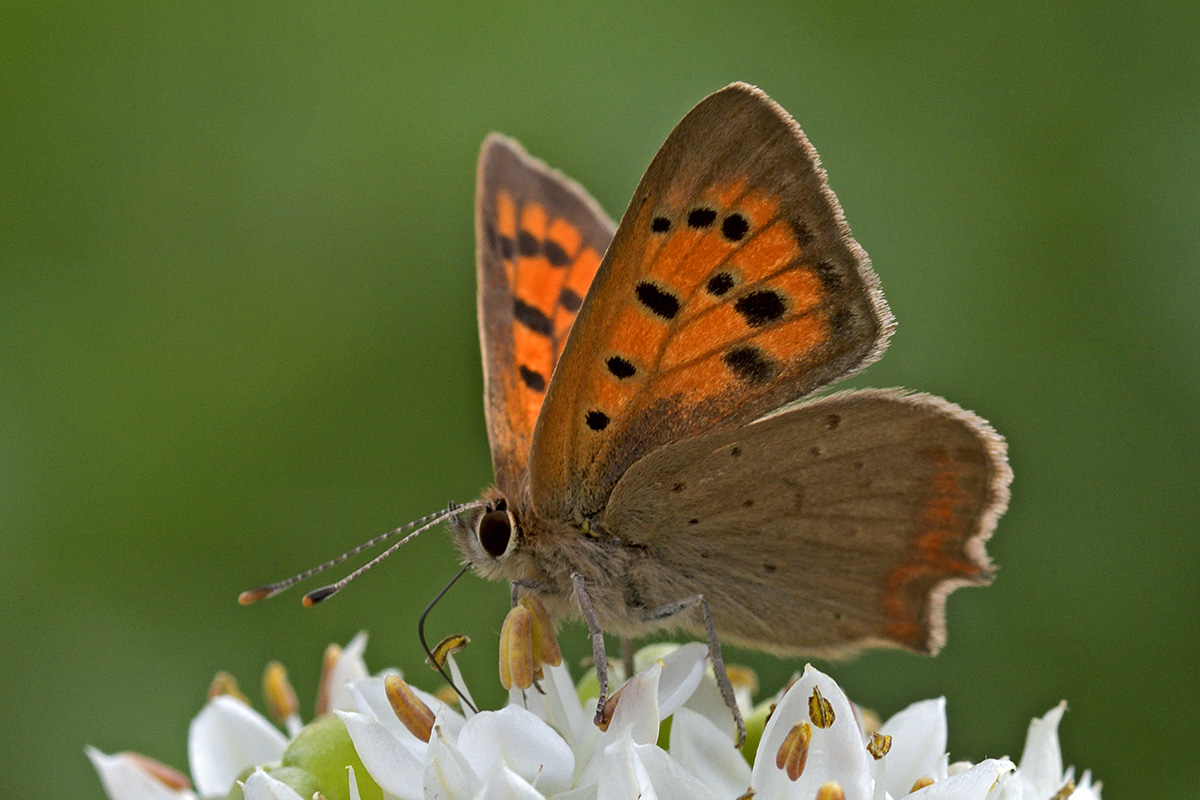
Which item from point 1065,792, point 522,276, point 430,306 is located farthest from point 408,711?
point 430,306

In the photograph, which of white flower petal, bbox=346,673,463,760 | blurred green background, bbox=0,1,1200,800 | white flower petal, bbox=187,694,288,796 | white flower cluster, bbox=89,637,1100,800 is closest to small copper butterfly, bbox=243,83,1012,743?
white flower cluster, bbox=89,637,1100,800

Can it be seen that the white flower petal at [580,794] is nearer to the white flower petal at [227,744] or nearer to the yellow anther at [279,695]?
the white flower petal at [227,744]

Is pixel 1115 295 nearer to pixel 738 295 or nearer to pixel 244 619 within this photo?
pixel 738 295

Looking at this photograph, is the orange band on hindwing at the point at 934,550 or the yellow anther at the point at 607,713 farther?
the orange band on hindwing at the point at 934,550

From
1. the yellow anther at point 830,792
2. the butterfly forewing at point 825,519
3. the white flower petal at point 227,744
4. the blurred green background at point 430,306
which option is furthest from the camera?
the blurred green background at point 430,306

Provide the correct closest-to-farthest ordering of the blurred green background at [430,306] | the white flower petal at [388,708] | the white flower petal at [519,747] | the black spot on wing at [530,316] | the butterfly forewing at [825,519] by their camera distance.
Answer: the white flower petal at [519,747] → the white flower petal at [388,708] → the butterfly forewing at [825,519] → the black spot on wing at [530,316] → the blurred green background at [430,306]

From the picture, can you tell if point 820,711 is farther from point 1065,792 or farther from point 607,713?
point 1065,792

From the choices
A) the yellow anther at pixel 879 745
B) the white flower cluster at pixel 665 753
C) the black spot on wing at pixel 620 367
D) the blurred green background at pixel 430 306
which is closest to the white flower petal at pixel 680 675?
the white flower cluster at pixel 665 753
